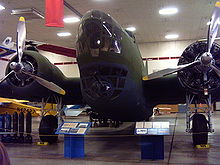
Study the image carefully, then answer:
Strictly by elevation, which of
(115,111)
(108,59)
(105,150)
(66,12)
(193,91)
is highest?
(66,12)

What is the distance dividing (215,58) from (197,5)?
337 inches

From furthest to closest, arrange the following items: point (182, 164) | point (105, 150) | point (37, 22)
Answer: point (37, 22) < point (105, 150) < point (182, 164)

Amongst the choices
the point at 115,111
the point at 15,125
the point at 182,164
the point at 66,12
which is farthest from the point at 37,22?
the point at 182,164

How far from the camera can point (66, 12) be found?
15773 millimetres

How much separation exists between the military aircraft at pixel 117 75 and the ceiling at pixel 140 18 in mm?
6843

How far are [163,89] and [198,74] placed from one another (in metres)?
1.34

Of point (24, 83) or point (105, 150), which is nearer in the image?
point (105, 150)

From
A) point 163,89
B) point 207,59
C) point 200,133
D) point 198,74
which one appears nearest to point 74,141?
point 163,89

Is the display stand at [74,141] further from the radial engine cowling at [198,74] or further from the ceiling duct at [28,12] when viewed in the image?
the ceiling duct at [28,12]

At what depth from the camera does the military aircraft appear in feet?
21.2

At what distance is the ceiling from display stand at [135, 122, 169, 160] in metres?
9.51

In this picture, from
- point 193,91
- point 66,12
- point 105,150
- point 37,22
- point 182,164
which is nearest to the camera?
point 182,164

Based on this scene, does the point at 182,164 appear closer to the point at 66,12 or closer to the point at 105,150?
the point at 105,150

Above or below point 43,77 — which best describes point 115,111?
below
